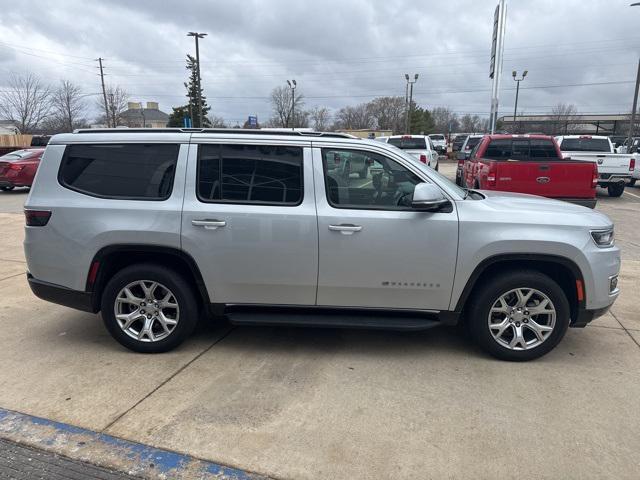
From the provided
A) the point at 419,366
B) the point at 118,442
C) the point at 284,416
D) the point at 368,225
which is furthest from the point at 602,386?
the point at 118,442

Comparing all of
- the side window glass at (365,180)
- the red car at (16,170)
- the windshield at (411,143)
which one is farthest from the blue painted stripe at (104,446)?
the windshield at (411,143)

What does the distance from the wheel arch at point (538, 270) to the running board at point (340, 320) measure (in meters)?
0.35

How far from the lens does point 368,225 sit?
375cm

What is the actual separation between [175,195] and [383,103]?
82.0 m

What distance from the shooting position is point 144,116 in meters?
79.2

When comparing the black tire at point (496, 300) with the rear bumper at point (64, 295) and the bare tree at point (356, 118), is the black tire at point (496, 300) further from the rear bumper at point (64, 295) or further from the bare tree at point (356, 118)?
the bare tree at point (356, 118)

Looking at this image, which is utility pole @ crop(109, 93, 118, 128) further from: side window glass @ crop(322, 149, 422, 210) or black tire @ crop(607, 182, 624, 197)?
Answer: side window glass @ crop(322, 149, 422, 210)

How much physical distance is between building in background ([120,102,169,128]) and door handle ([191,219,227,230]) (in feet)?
253

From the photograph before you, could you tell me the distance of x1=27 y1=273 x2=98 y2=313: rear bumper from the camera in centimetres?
405

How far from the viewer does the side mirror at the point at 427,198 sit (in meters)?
3.61

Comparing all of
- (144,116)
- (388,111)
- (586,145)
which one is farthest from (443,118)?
(586,145)

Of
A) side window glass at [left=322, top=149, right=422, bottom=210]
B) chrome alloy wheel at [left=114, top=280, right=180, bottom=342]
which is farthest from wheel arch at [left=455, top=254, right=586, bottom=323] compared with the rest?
chrome alloy wheel at [left=114, top=280, right=180, bottom=342]

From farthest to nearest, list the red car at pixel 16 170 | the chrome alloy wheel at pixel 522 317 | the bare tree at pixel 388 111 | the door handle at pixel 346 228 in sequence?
1. the bare tree at pixel 388 111
2. the red car at pixel 16 170
3. the chrome alloy wheel at pixel 522 317
4. the door handle at pixel 346 228

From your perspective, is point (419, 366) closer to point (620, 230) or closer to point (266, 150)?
point (266, 150)
